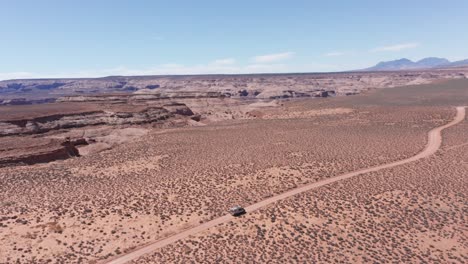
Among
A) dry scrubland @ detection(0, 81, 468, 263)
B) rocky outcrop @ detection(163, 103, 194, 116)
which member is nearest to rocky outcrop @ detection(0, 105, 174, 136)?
rocky outcrop @ detection(163, 103, 194, 116)

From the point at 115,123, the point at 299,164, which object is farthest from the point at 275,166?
the point at 115,123

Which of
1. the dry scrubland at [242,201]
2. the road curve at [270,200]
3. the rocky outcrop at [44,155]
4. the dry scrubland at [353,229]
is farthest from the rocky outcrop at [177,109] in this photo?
the dry scrubland at [353,229]

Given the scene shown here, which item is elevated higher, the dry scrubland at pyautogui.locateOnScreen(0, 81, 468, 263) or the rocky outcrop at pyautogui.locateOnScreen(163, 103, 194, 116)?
the rocky outcrop at pyautogui.locateOnScreen(163, 103, 194, 116)

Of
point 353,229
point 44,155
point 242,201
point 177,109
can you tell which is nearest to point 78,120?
point 44,155

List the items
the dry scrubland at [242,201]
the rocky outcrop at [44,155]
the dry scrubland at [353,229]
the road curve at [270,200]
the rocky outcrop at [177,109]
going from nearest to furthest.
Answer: the dry scrubland at [353,229], the dry scrubland at [242,201], the road curve at [270,200], the rocky outcrop at [44,155], the rocky outcrop at [177,109]

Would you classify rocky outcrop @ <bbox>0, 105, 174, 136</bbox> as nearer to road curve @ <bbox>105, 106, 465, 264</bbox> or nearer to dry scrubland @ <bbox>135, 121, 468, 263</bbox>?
road curve @ <bbox>105, 106, 465, 264</bbox>

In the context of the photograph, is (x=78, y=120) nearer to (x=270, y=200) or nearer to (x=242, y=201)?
(x=242, y=201)

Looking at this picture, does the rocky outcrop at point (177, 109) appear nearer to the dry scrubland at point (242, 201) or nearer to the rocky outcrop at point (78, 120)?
the rocky outcrop at point (78, 120)

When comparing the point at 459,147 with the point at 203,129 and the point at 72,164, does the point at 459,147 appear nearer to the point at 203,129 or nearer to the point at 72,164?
the point at 203,129
